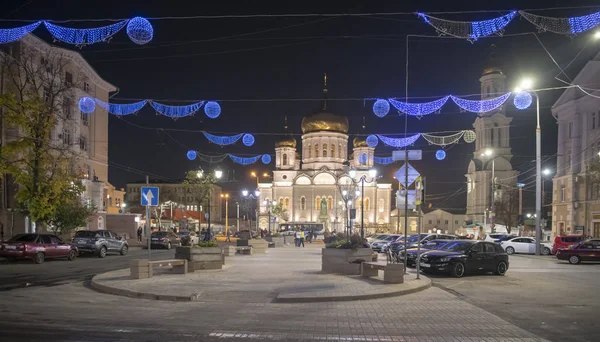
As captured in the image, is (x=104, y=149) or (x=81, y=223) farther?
(x=104, y=149)

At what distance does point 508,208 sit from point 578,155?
27.2 meters

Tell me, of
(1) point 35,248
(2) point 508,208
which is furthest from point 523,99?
(2) point 508,208

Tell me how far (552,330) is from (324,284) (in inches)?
277

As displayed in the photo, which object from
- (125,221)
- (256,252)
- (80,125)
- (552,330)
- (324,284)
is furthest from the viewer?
(125,221)

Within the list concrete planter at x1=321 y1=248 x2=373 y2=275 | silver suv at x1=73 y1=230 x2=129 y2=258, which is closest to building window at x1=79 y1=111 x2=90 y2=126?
silver suv at x1=73 y1=230 x2=129 y2=258

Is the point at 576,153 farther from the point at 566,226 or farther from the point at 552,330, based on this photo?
the point at 552,330

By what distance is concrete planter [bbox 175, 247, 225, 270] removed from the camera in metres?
18.9

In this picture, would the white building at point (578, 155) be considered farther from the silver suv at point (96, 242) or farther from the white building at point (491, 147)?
the silver suv at point (96, 242)

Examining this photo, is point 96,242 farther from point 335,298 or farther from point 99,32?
point 335,298

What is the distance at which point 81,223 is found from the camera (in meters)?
33.8

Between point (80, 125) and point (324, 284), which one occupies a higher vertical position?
point (80, 125)

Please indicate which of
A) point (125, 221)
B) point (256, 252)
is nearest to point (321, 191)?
point (125, 221)

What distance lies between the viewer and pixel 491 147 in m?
77.2

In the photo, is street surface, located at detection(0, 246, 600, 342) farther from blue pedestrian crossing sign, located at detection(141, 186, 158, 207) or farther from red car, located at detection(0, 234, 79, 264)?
red car, located at detection(0, 234, 79, 264)
